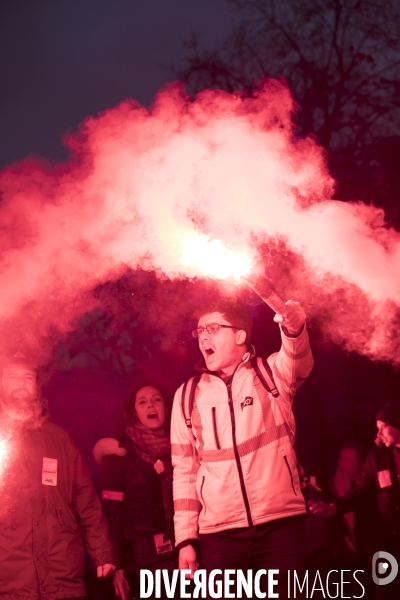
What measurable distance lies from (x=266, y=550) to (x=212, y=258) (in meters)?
1.97

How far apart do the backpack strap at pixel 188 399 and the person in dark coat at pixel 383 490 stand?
4.70 feet

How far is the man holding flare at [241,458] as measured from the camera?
374 centimetres

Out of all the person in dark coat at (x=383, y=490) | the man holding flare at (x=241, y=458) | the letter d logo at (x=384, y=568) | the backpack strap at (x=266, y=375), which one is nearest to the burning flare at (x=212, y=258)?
the man holding flare at (x=241, y=458)

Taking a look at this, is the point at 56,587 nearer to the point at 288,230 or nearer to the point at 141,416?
the point at 141,416

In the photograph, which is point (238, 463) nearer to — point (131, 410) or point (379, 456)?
point (131, 410)

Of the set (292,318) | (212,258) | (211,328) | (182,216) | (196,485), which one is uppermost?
(182,216)

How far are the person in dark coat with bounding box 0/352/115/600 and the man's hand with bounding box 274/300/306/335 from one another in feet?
6.16

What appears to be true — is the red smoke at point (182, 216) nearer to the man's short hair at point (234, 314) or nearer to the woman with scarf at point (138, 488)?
the man's short hair at point (234, 314)

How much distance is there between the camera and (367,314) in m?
5.03

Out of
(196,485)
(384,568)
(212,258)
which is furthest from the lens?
(384,568)

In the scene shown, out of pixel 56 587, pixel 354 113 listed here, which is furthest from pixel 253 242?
pixel 354 113

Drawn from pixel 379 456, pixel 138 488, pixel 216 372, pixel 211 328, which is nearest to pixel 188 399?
pixel 216 372

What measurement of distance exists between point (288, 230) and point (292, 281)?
49 cm

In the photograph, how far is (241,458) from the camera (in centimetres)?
392
